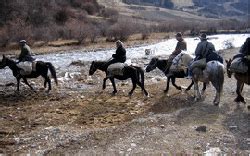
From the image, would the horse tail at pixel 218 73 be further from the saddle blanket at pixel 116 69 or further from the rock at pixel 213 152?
the rock at pixel 213 152

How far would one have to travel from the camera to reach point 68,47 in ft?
145

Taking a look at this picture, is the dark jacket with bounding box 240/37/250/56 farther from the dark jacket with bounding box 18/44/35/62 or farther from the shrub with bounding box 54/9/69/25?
the shrub with bounding box 54/9/69/25

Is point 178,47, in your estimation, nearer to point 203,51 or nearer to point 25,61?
point 203,51

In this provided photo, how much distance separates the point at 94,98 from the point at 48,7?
147 ft

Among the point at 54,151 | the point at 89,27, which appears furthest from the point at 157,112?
the point at 89,27

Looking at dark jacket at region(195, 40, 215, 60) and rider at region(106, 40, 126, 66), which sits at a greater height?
dark jacket at region(195, 40, 215, 60)

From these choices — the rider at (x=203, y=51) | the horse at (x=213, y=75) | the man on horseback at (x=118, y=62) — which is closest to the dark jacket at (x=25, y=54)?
the man on horseback at (x=118, y=62)

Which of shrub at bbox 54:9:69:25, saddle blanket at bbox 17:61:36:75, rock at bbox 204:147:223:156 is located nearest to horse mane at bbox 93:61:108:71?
saddle blanket at bbox 17:61:36:75

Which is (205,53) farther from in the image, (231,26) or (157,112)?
(231,26)

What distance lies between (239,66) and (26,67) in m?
8.32

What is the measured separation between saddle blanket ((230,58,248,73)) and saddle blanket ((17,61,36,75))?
7.87 metres

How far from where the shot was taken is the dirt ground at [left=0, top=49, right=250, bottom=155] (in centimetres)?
1114

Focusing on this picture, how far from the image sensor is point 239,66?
47.9ft

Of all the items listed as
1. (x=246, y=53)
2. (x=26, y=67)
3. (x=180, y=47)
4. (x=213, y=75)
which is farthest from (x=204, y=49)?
(x=26, y=67)
